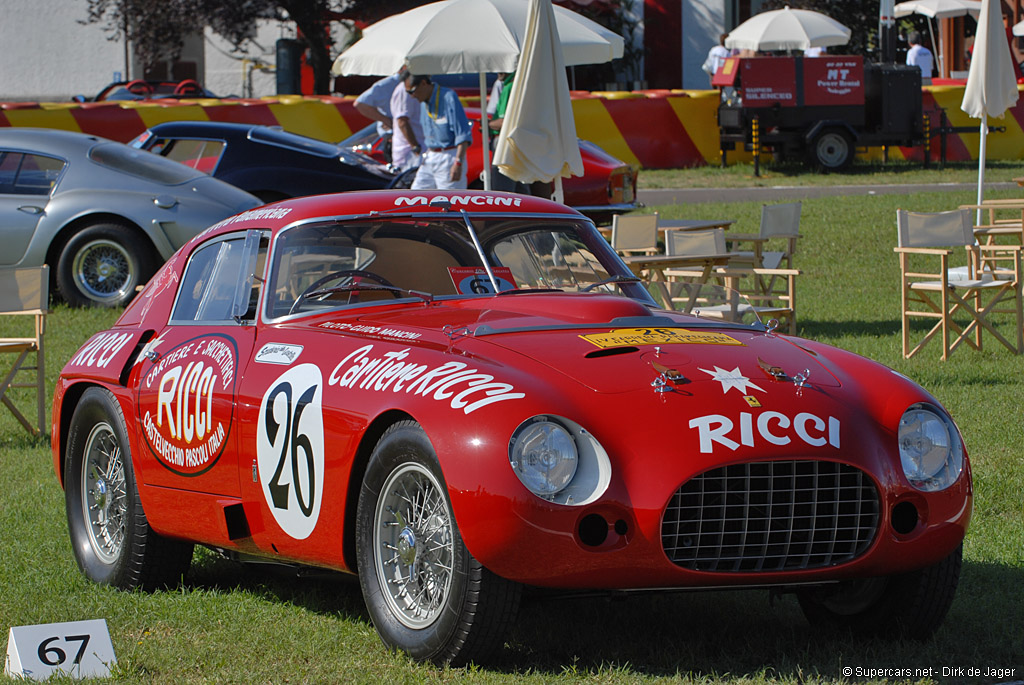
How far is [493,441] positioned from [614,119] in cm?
1959

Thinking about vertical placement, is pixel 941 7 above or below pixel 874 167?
above

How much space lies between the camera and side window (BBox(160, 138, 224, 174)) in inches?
560

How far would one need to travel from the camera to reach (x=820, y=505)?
13.5 feet

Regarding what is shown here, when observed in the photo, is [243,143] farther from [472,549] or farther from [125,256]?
[472,549]

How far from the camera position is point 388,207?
545cm

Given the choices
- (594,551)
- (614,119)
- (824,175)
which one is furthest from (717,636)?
(824,175)

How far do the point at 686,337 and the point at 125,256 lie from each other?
9.03 m

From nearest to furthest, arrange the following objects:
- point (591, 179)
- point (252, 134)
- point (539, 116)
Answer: point (539, 116), point (252, 134), point (591, 179)

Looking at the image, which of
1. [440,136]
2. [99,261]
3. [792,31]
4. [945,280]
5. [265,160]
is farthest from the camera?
[792,31]

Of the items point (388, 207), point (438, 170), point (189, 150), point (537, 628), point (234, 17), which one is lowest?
point (537, 628)

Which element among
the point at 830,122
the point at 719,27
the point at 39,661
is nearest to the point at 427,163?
the point at 39,661

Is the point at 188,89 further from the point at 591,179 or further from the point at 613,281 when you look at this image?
the point at 613,281

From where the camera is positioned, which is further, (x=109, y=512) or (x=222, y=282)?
(x=109, y=512)

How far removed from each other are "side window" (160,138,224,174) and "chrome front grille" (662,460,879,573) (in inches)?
431
